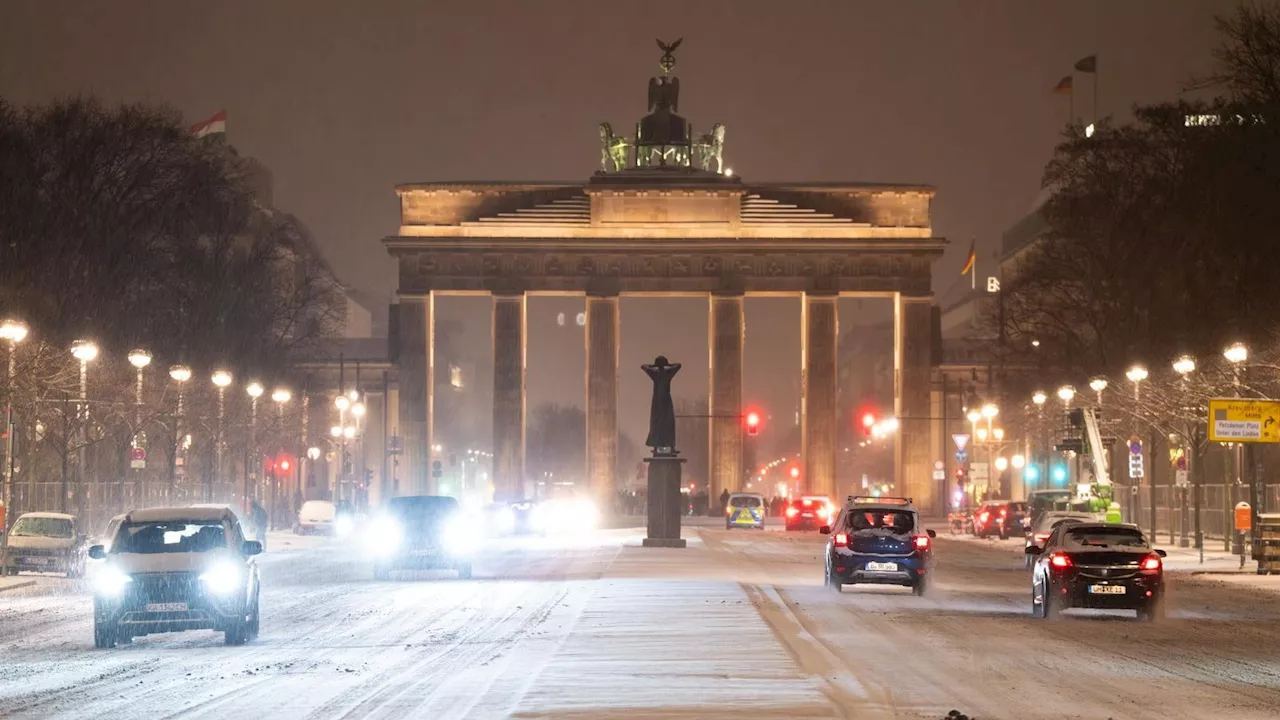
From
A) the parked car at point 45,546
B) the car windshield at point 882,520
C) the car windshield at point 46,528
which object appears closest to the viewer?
the car windshield at point 882,520

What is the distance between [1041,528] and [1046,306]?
134 feet

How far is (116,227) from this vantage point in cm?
7600

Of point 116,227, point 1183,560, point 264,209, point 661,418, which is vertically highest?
point 264,209

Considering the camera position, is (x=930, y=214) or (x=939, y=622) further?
(x=930, y=214)

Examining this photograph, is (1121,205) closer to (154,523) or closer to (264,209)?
(154,523)

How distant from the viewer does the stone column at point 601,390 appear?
12938 cm

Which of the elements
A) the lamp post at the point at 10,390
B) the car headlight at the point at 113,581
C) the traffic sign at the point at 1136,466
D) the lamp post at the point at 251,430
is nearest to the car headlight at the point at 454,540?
the lamp post at the point at 10,390

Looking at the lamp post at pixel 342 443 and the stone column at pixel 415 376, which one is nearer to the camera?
the lamp post at pixel 342 443

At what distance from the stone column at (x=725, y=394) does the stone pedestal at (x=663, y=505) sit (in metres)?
63.5

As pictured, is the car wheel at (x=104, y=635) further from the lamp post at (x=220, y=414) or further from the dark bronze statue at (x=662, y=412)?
the lamp post at (x=220, y=414)

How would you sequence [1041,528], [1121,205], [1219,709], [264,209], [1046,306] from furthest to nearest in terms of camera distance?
[264,209] < [1046,306] < [1121,205] < [1041,528] < [1219,709]

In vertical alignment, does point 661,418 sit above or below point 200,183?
below

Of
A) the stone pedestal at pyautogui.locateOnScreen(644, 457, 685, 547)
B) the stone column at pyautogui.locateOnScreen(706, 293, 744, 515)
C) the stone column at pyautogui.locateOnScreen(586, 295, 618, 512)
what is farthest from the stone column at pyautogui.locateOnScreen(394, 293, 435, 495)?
the stone pedestal at pyautogui.locateOnScreen(644, 457, 685, 547)

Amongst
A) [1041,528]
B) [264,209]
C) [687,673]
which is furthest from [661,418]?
[264,209]
